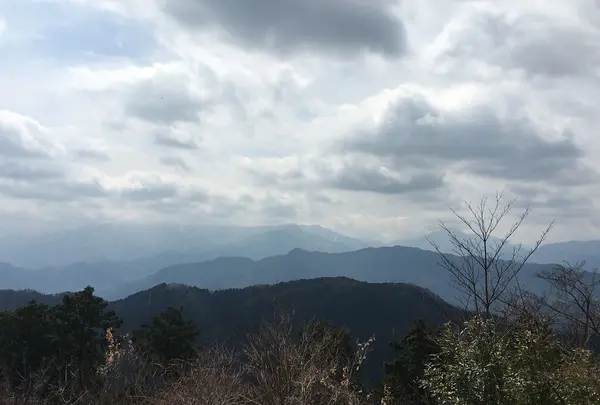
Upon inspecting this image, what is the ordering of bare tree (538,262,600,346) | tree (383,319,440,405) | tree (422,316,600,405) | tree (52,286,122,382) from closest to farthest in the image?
tree (422,316,600,405), bare tree (538,262,600,346), tree (383,319,440,405), tree (52,286,122,382)

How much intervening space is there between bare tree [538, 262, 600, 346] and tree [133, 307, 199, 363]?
31.2 metres

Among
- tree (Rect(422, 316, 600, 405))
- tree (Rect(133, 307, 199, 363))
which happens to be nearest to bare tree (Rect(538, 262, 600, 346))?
tree (Rect(422, 316, 600, 405))

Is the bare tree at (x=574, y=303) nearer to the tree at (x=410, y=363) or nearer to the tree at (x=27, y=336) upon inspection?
the tree at (x=410, y=363)

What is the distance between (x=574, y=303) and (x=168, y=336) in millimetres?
34400

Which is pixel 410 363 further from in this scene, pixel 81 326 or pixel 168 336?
pixel 81 326

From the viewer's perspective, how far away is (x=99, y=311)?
1761 inches

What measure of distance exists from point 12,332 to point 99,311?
26.5 ft

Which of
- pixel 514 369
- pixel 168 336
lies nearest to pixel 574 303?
pixel 514 369

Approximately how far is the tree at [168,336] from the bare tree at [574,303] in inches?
1229

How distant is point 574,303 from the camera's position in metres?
18.1

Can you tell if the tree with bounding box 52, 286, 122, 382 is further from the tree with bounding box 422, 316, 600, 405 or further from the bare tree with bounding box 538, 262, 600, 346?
the bare tree with bounding box 538, 262, 600, 346

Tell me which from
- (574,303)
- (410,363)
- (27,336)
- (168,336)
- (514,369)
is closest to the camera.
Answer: (514,369)

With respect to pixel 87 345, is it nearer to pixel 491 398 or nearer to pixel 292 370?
pixel 292 370

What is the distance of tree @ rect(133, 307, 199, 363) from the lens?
4258cm
